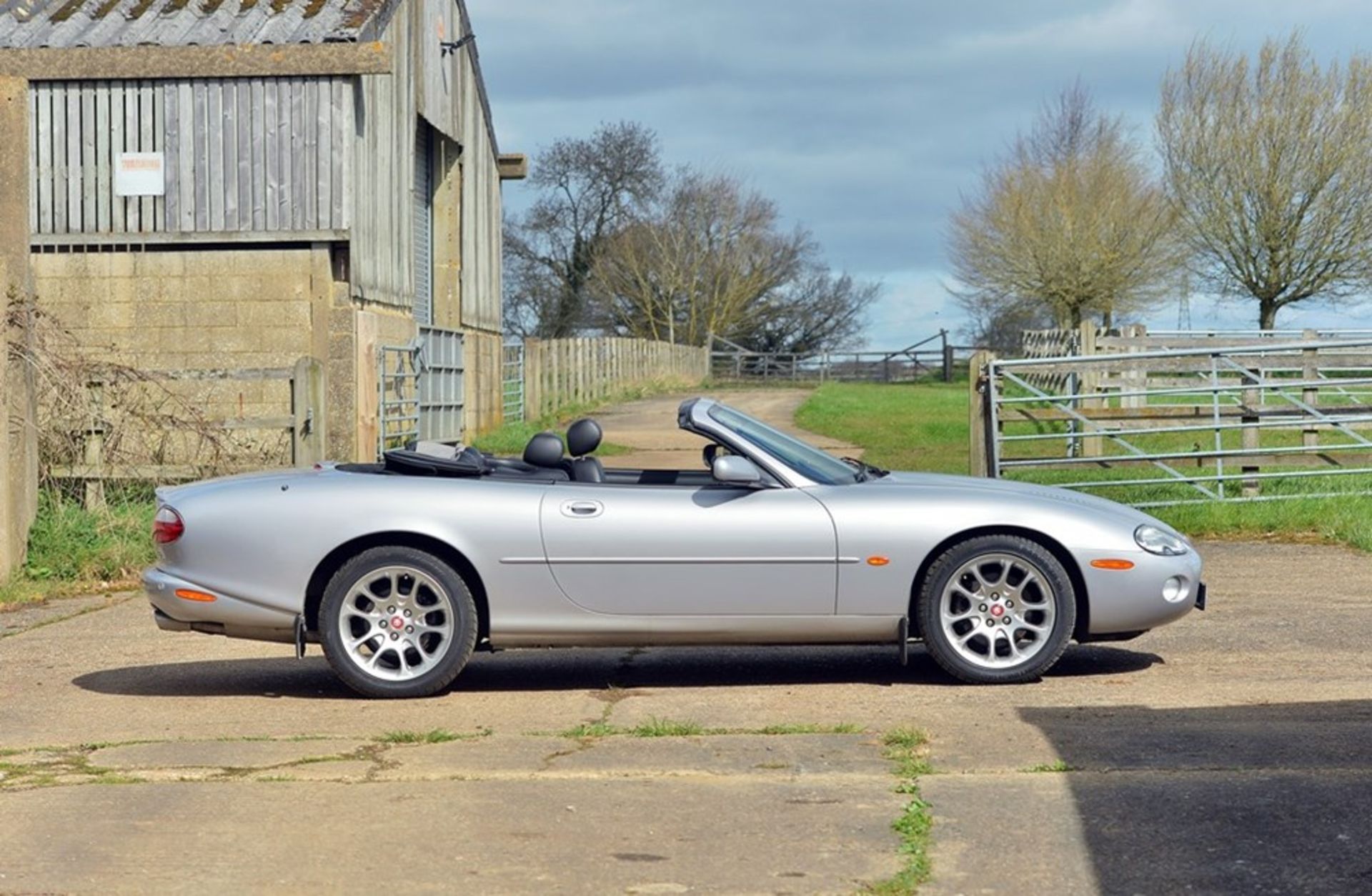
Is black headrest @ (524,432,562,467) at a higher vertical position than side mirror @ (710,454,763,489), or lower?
higher

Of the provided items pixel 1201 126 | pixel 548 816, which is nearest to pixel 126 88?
pixel 548 816

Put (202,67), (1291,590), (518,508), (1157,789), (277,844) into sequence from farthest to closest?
1. (202,67)
2. (1291,590)
3. (518,508)
4. (1157,789)
5. (277,844)

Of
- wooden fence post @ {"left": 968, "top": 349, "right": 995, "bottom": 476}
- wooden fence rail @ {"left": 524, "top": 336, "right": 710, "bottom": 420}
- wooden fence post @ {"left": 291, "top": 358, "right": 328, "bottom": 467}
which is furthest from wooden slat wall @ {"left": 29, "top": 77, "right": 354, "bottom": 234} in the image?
wooden fence rail @ {"left": 524, "top": 336, "right": 710, "bottom": 420}

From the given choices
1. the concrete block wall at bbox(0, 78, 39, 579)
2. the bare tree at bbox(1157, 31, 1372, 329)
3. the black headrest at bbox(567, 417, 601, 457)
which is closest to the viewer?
the black headrest at bbox(567, 417, 601, 457)

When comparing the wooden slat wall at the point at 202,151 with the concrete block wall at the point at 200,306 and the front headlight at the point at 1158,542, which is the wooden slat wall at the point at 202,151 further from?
the front headlight at the point at 1158,542

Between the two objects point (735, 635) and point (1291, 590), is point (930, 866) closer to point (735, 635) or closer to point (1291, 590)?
point (735, 635)

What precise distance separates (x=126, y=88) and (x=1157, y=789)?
17607mm

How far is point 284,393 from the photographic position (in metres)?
21.0

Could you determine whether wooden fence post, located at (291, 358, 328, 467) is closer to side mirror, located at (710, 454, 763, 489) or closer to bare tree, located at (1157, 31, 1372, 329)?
side mirror, located at (710, 454, 763, 489)

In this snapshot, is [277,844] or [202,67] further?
[202,67]

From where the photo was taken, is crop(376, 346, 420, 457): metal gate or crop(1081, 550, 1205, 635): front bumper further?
crop(376, 346, 420, 457): metal gate

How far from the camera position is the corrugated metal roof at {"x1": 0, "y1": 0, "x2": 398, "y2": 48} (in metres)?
20.9

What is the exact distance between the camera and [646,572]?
796 centimetres

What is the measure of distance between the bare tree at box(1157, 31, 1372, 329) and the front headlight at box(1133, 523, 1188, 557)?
4094cm
